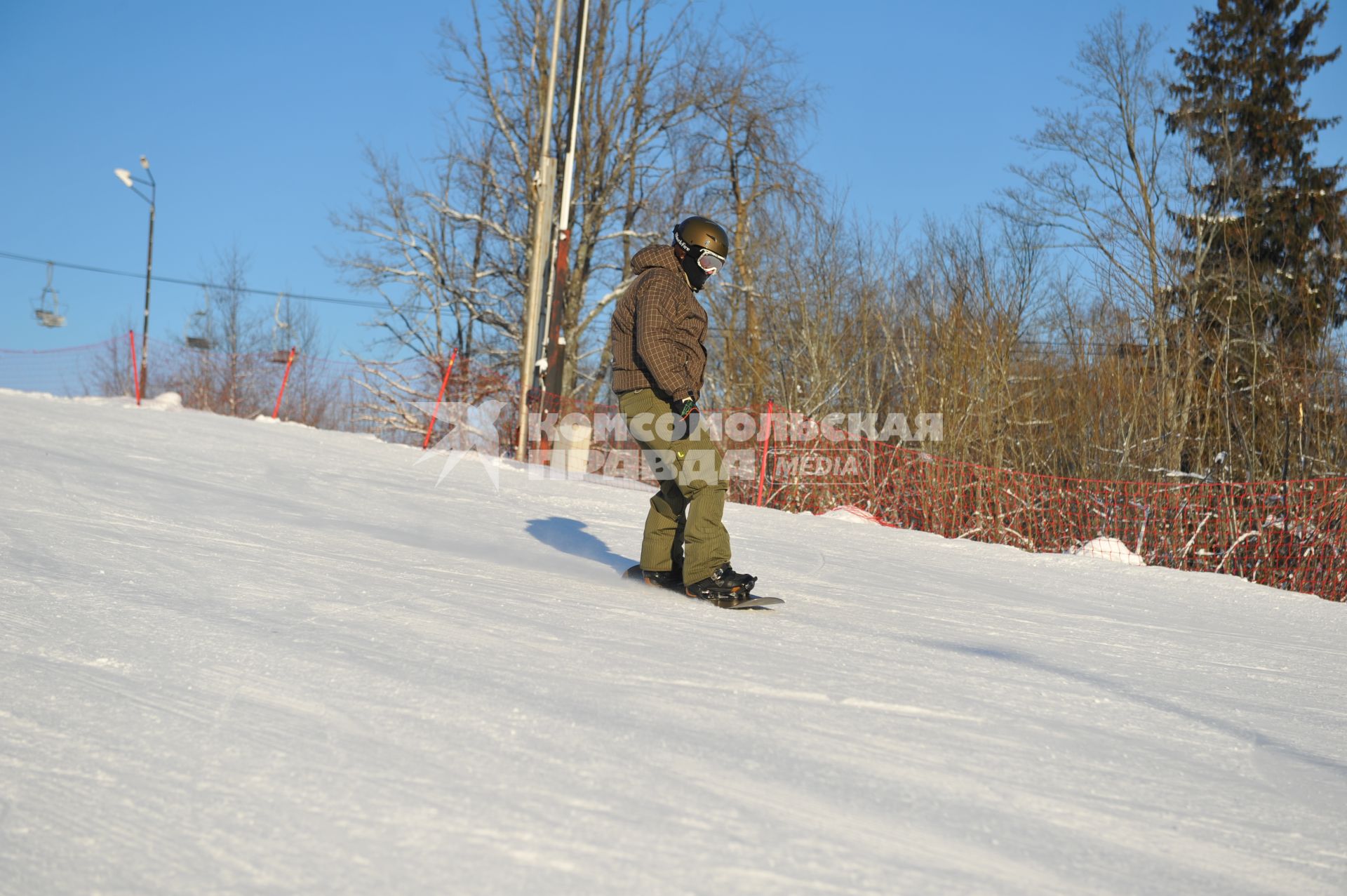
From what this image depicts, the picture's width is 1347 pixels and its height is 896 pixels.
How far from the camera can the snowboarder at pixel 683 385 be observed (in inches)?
175

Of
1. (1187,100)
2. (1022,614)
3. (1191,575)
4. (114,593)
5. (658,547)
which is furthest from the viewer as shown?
(1187,100)

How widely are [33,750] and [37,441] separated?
746 centimetres

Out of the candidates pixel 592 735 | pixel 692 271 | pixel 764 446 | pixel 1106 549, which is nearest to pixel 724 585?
pixel 692 271

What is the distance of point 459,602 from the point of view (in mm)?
3857

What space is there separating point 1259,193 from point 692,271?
17.3 metres

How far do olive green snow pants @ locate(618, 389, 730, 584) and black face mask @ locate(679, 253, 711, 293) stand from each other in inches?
21.4

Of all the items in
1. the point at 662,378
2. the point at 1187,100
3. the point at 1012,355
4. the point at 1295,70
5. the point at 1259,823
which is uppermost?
the point at 1295,70

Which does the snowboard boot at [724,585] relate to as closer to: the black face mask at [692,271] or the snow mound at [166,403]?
the black face mask at [692,271]

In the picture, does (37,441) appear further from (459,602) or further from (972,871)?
(972,871)

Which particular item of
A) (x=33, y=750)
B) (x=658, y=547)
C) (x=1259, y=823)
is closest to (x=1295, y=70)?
(x=658, y=547)

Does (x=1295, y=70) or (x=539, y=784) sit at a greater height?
(x=1295, y=70)

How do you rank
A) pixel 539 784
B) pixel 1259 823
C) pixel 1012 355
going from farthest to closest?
1. pixel 1012 355
2. pixel 1259 823
3. pixel 539 784

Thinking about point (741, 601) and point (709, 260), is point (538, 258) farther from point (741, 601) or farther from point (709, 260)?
point (741, 601)

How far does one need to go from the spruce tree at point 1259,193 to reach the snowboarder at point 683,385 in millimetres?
13651
